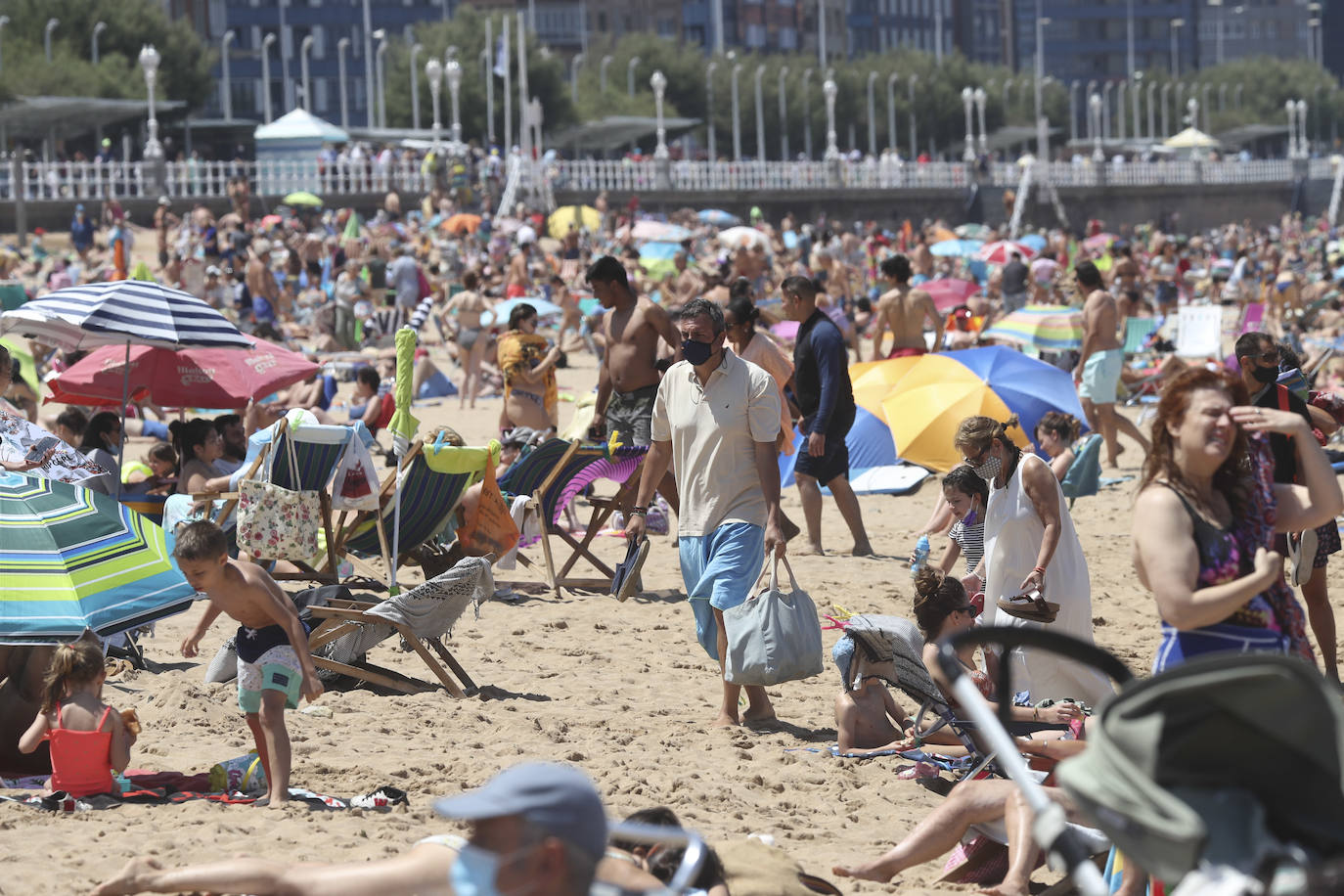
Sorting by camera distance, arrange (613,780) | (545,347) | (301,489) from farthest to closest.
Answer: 1. (545,347)
2. (301,489)
3. (613,780)

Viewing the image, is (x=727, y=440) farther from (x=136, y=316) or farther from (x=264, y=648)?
(x=136, y=316)

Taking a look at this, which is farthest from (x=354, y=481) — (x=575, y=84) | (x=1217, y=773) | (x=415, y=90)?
(x=575, y=84)

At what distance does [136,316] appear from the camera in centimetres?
838

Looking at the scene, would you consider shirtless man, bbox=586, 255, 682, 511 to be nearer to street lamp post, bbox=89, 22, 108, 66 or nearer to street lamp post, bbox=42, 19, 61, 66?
street lamp post, bbox=42, 19, 61, 66

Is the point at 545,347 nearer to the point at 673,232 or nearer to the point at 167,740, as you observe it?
the point at 167,740

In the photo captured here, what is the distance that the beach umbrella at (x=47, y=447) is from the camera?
7.29 m

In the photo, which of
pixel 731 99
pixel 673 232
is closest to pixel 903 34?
pixel 731 99

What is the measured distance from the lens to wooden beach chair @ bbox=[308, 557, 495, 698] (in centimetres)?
639

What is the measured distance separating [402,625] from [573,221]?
95.5 feet

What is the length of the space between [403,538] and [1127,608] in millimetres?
3351

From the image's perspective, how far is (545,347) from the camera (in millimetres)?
10906

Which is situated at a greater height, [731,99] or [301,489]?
[731,99]

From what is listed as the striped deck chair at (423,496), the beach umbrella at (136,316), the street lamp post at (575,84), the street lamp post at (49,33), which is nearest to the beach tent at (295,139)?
the street lamp post at (49,33)

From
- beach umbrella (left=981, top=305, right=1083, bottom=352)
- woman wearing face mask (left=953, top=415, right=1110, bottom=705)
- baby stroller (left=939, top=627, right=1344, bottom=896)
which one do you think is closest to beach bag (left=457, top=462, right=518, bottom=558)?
woman wearing face mask (left=953, top=415, right=1110, bottom=705)
